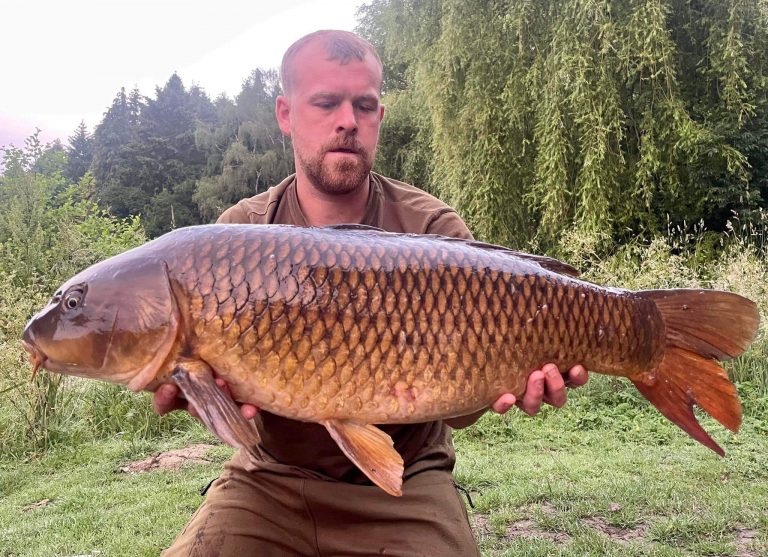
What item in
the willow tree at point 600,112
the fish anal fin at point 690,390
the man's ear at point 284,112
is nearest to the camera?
the fish anal fin at point 690,390

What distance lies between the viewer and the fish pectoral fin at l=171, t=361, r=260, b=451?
122 centimetres

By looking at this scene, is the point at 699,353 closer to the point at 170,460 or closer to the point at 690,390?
the point at 690,390

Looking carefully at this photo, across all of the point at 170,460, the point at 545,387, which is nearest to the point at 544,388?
the point at 545,387

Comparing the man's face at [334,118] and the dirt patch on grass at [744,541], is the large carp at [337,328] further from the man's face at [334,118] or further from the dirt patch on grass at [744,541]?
the dirt patch on grass at [744,541]

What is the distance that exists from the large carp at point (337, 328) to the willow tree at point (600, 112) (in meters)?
6.33

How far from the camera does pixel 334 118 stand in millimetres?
1848

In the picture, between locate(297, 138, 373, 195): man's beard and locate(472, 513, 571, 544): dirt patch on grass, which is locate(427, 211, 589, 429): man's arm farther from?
locate(472, 513, 571, 544): dirt patch on grass

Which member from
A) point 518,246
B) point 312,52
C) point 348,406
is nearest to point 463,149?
point 518,246

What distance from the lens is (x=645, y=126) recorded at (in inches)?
308

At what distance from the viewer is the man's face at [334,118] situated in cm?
183

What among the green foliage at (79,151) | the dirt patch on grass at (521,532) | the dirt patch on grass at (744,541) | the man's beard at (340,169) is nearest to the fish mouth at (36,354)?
the man's beard at (340,169)

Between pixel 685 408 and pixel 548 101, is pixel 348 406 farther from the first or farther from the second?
pixel 548 101

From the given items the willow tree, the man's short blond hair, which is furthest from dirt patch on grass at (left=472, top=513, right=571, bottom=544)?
the willow tree

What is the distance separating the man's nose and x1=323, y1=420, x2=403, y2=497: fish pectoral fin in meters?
0.86
